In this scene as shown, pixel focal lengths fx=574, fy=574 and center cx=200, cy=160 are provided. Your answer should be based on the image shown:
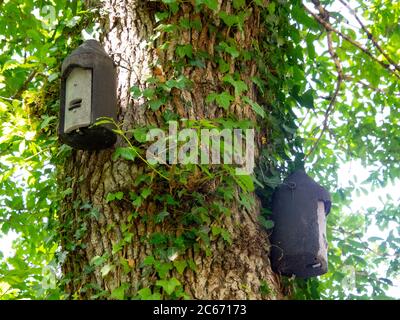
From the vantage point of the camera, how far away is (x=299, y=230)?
255 centimetres

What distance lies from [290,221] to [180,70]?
2.71 ft

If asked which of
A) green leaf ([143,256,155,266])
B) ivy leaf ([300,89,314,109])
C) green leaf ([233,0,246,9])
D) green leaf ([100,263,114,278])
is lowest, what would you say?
green leaf ([100,263,114,278])

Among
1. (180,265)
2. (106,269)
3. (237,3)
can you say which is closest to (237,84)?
(237,3)

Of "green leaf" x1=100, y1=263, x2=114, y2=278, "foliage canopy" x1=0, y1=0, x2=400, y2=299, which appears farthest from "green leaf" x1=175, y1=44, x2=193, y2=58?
"green leaf" x1=100, y1=263, x2=114, y2=278

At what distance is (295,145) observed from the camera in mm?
2984

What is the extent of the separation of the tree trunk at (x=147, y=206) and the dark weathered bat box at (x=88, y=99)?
0.32 ft

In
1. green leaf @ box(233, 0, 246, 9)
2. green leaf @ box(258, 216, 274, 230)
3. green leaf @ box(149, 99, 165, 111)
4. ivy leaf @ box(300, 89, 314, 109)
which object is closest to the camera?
green leaf @ box(149, 99, 165, 111)

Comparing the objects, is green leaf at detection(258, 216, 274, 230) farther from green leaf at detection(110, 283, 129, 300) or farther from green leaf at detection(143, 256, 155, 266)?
green leaf at detection(110, 283, 129, 300)

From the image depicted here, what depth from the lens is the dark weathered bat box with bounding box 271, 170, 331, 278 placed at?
250cm

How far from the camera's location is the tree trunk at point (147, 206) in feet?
7.23

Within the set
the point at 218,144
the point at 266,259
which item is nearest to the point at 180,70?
the point at 218,144

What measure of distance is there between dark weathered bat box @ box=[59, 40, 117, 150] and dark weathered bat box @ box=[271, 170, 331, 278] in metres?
0.83

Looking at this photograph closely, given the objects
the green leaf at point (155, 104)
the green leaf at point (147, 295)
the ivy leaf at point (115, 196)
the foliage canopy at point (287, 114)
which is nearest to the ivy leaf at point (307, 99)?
the foliage canopy at point (287, 114)

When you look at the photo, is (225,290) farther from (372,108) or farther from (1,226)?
(372,108)
